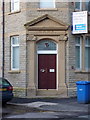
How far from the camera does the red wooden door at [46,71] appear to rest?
19.9 metres

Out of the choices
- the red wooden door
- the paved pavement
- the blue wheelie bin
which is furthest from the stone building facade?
the blue wheelie bin

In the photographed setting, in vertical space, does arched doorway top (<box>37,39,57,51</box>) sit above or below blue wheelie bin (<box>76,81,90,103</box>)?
above

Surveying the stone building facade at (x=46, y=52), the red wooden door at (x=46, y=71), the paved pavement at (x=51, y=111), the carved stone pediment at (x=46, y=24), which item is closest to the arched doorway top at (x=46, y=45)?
the stone building facade at (x=46, y=52)

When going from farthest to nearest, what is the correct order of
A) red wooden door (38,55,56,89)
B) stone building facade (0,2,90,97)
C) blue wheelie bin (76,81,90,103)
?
1. red wooden door (38,55,56,89)
2. stone building facade (0,2,90,97)
3. blue wheelie bin (76,81,90,103)

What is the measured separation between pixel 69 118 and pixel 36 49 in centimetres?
835

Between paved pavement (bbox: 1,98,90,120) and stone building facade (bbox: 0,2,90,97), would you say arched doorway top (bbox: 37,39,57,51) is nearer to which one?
stone building facade (bbox: 0,2,90,97)

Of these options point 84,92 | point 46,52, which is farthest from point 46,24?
point 84,92

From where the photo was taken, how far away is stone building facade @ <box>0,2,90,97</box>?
19.7 m

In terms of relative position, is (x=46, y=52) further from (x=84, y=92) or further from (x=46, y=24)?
(x=84, y=92)

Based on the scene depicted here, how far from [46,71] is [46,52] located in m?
1.12

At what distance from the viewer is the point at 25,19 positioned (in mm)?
19891

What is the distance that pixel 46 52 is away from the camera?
20000 millimetres

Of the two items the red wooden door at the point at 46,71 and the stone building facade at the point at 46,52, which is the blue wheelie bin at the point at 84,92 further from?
the red wooden door at the point at 46,71

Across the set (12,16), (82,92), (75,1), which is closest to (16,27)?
(12,16)
